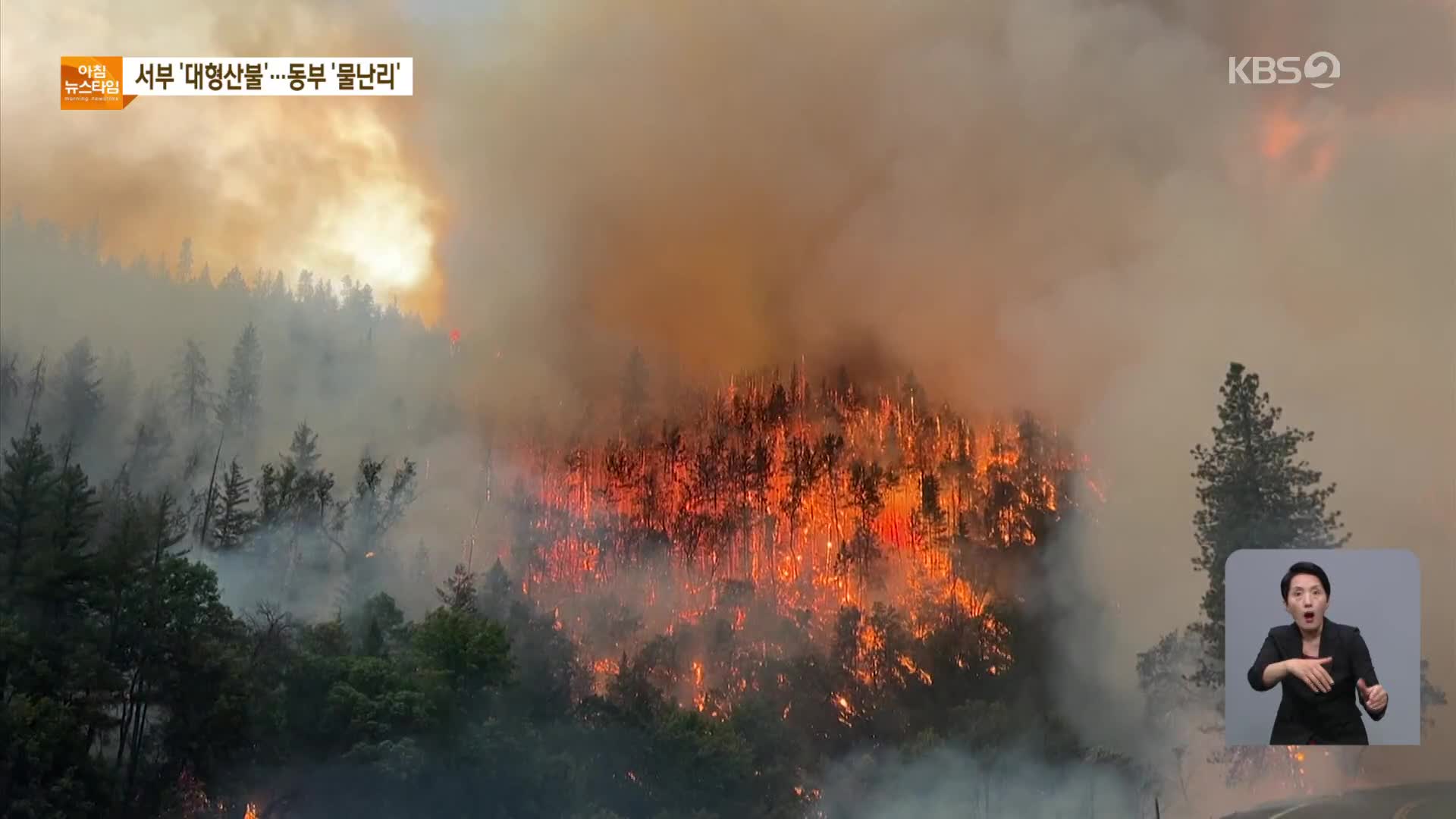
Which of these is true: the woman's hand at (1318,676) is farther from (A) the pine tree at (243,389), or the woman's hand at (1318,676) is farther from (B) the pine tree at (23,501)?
(B) the pine tree at (23,501)

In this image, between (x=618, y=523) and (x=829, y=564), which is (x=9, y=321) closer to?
(x=618, y=523)

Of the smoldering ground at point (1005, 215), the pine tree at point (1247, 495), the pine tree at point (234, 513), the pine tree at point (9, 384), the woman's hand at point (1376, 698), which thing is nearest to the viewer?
the woman's hand at point (1376, 698)

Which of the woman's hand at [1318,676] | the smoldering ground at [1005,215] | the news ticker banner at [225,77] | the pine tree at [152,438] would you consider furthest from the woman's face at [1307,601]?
the pine tree at [152,438]

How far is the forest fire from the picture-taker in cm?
733

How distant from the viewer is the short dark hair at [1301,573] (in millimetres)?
6918

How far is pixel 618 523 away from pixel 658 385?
3.00 feet

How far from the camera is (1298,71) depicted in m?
7.23

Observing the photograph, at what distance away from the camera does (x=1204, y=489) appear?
7.11 meters

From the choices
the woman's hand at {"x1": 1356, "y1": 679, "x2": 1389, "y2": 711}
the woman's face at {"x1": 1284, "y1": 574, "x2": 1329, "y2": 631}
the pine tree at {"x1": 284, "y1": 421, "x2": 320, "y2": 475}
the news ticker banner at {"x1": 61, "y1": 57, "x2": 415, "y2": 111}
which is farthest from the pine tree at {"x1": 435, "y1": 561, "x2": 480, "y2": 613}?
the woman's hand at {"x1": 1356, "y1": 679, "x2": 1389, "y2": 711}

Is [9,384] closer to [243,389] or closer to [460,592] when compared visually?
[243,389]

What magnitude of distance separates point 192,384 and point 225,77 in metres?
2.02

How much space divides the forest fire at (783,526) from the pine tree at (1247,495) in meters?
0.82

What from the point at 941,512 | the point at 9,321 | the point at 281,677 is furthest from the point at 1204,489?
the point at 9,321

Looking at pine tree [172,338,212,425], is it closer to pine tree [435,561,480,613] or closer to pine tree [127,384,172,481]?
pine tree [127,384,172,481]
